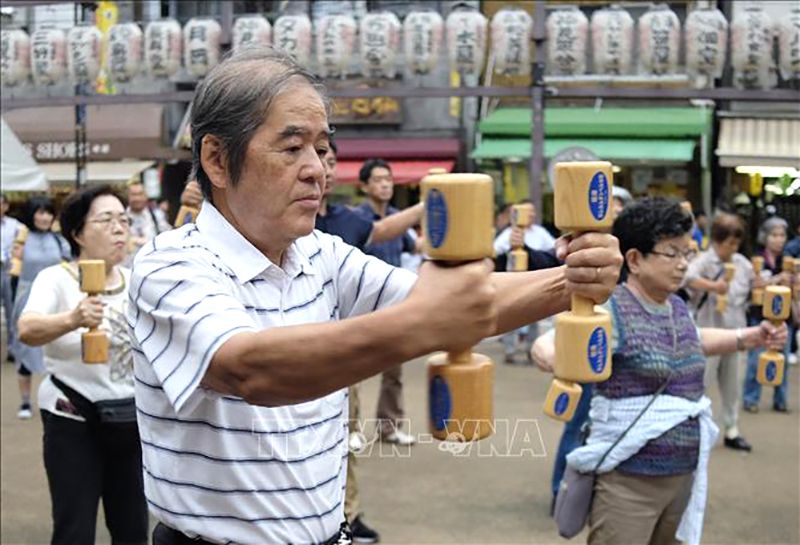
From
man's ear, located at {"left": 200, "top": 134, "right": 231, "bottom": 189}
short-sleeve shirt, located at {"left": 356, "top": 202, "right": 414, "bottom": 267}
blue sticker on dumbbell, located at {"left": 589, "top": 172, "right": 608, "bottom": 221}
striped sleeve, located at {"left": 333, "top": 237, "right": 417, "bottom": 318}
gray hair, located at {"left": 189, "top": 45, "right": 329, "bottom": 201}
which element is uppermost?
gray hair, located at {"left": 189, "top": 45, "right": 329, "bottom": 201}

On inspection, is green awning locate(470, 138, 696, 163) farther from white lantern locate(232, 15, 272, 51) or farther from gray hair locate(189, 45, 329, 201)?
gray hair locate(189, 45, 329, 201)

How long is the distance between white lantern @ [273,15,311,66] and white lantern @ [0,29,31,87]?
3.19 metres

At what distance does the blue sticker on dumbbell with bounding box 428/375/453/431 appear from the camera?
137 centimetres

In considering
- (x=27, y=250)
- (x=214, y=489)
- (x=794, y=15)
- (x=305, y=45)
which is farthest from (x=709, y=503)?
(x=305, y=45)

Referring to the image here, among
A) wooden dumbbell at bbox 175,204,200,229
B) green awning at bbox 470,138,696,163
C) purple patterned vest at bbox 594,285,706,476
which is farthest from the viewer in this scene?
green awning at bbox 470,138,696,163

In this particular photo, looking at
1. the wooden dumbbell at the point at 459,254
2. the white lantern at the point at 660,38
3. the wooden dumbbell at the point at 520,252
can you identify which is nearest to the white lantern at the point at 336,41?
the white lantern at the point at 660,38

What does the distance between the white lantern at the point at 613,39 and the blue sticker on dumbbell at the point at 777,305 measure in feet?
25.4

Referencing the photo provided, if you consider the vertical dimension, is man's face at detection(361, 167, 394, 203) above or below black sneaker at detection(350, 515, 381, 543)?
above

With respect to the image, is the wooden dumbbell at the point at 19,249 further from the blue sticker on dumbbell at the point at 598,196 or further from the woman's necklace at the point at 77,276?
the blue sticker on dumbbell at the point at 598,196

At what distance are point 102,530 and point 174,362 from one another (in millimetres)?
4004

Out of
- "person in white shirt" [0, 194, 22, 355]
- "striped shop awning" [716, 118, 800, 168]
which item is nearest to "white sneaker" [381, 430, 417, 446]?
"person in white shirt" [0, 194, 22, 355]

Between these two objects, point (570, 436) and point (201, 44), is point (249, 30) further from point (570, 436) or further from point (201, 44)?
point (570, 436)

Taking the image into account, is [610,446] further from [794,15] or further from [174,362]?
[794,15]

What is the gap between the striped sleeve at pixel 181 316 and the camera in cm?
146
